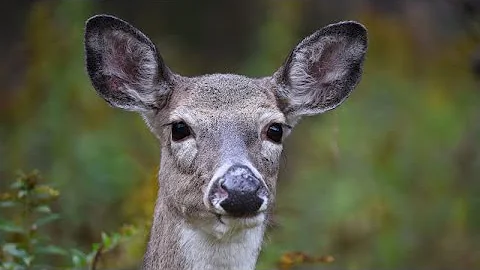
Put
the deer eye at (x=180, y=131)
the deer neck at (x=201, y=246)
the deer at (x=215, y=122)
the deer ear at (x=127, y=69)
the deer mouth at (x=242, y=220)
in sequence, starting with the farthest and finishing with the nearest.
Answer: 1. the deer ear at (x=127, y=69)
2. the deer eye at (x=180, y=131)
3. the deer neck at (x=201, y=246)
4. the deer at (x=215, y=122)
5. the deer mouth at (x=242, y=220)

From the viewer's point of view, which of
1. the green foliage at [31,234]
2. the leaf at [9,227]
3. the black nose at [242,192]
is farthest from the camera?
the green foliage at [31,234]

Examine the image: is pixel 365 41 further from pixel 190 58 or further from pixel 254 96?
pixel 190 58

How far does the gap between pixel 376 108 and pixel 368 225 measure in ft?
8.06

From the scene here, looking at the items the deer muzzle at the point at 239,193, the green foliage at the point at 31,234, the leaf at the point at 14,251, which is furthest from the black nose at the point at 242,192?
the leaf at the point at 14,251

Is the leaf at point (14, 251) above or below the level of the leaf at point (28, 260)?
above

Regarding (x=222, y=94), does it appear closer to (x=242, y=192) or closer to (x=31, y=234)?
(x=242, y=192)

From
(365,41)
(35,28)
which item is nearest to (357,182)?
(35,28)

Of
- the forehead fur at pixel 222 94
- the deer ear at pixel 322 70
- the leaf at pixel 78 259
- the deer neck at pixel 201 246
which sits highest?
the deer ear at pixel 322 70

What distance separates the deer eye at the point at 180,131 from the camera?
9.40 m

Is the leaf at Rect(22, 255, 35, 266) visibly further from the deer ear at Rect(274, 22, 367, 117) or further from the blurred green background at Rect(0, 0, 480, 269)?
the deer ear at Rect(274, 22, 367, 117)

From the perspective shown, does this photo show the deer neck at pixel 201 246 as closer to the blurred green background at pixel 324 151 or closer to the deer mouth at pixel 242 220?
the deer mouth at pixel 242 220

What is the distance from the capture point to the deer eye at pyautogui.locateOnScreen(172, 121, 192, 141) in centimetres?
940

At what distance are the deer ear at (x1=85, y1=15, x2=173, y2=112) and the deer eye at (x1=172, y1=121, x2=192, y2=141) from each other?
392mm

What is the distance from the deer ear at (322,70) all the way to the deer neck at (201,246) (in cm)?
99
